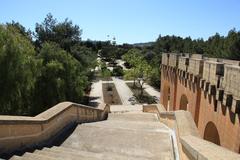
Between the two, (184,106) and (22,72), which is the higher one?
(22,72)

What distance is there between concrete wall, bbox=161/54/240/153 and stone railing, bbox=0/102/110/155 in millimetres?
4958

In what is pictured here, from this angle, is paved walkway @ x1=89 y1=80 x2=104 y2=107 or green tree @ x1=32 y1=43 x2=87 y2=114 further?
paved walkway @ x1=89 y1=80 x2=104 y2=107

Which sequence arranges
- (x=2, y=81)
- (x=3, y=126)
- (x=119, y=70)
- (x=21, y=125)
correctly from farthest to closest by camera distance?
(x=119, y=70) < (x=2, y=81) < (x=21, y=125) < (x=3, y=126)

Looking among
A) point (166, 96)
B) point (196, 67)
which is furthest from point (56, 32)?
point (196, 67)

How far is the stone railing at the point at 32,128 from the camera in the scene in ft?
17.1

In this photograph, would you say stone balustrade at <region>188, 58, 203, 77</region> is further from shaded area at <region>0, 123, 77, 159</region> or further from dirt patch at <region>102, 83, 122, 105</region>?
dirt patch at <region>102, 83, 122, 105</region>

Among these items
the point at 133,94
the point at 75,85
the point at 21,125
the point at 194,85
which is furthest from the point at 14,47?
the point at 133,94

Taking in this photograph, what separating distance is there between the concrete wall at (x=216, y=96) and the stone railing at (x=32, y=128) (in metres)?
4.96

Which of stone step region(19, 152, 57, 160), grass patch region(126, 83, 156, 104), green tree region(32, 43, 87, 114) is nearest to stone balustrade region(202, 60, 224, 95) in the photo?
stone step region(19, 152, 57, 160)

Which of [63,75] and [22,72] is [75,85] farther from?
[22,72]

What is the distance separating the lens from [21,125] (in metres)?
5.64

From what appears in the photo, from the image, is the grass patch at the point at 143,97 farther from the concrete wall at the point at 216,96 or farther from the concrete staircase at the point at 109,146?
the concrete staircase at the point at 109,146

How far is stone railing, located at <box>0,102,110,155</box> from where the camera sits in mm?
5199

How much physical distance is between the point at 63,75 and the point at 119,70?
3537 cm
